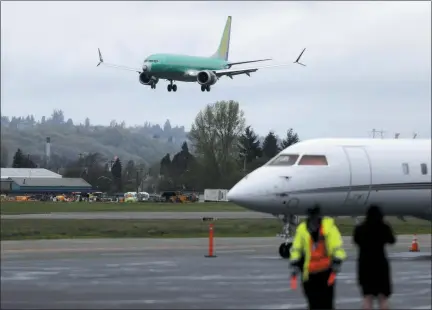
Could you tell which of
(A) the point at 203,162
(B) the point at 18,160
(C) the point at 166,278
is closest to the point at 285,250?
(C) the point at 166,278

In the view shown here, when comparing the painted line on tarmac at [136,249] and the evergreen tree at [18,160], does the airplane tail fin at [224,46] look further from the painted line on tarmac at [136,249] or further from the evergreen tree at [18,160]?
the painted line on tarmac at [136,249]

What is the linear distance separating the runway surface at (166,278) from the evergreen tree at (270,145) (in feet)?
284

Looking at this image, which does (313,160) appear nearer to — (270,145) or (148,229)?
(148,229)

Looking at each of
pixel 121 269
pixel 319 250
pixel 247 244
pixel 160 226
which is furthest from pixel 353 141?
pixel 160 226

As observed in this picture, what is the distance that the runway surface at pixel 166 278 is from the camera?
1546 cm

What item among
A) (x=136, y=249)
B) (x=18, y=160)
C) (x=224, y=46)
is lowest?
(x=136, y=249)

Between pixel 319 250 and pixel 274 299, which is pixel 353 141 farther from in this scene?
pixel 319 250

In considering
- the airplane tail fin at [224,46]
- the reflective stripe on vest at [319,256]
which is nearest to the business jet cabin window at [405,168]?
the reflective stripe on vest at [319,256]

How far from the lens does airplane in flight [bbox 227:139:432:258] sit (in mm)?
24609

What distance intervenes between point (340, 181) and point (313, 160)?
3.01ft

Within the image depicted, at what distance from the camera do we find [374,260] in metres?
12.7

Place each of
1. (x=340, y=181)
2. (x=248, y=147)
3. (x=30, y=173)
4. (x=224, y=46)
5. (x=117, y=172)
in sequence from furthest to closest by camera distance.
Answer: (x=117, y=172) < (x=30, y=173) < (x=248, y=147) < (x=224, y=46) < (x=340, y=181)

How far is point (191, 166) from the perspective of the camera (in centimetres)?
10131

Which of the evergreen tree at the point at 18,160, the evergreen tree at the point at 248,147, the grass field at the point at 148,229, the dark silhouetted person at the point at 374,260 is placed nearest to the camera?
the dark silhouetted person at the point at 374,260
